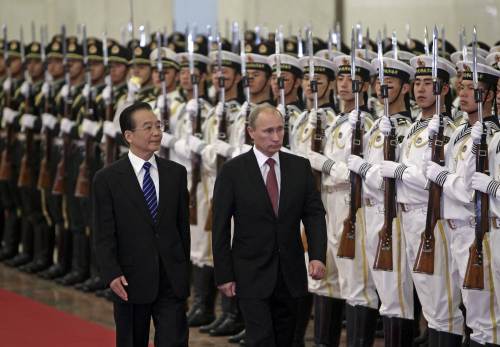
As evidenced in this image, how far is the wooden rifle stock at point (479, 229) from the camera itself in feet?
22.5

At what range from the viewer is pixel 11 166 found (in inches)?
490

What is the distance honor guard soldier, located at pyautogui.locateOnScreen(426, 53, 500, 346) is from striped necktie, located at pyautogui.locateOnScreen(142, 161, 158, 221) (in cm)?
153

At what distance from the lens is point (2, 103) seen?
12.8m

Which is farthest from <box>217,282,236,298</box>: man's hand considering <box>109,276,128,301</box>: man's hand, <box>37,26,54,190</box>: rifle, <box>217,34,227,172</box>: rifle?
<box>37,26,54,190</box>: rifle

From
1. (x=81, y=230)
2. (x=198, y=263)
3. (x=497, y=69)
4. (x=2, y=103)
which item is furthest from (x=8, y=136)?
(x=497, y=69)

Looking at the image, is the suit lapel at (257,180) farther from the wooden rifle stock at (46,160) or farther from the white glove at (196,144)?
the wooden rifle stock at (46,160)

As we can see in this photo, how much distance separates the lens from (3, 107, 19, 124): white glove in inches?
487

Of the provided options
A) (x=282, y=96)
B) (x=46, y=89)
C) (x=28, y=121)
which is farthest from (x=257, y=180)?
(x=28, y=121)

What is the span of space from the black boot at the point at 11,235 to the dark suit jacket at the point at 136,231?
20.7ft

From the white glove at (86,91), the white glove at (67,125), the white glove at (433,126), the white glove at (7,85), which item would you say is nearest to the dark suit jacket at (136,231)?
the white glove at (433,126)

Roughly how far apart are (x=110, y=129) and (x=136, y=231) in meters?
4.13

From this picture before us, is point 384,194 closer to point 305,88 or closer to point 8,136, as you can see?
point 305,88

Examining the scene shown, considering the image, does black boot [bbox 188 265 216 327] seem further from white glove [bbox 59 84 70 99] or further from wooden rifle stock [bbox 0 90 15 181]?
wooden rifle stock [bbox 0 90 15 181]

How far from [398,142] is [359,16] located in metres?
5.42
